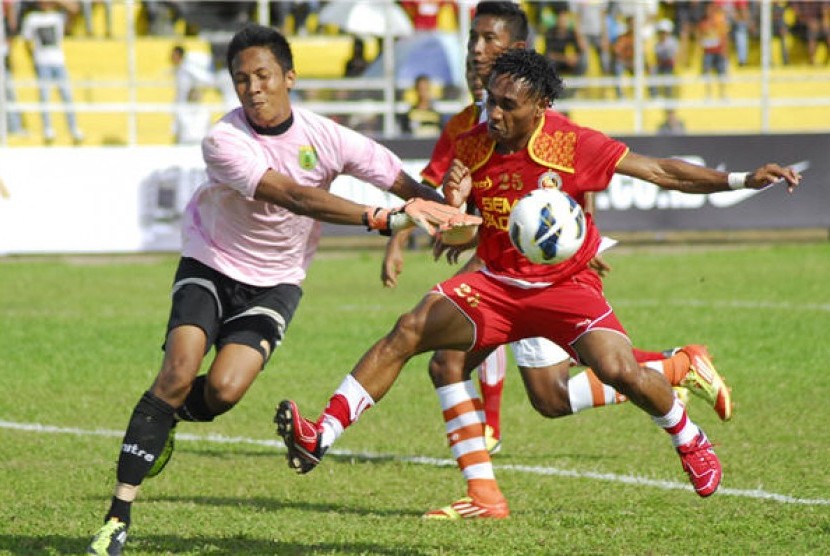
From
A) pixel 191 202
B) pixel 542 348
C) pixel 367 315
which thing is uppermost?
pixel 191 202

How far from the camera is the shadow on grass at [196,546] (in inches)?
272

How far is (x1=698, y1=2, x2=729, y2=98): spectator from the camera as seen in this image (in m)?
25.1

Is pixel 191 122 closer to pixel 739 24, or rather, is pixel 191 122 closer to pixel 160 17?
pixel 160 17

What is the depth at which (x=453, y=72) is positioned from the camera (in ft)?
78.8

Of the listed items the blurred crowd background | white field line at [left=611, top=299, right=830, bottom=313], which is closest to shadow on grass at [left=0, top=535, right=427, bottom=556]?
white field line at [left=611, top=299, right=830, bottom=313]

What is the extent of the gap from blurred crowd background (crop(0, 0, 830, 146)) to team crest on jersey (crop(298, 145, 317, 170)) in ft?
49.5

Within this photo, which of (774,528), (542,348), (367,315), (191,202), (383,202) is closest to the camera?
(774,528)

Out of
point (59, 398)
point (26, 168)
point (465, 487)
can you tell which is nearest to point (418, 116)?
point (26, 168)

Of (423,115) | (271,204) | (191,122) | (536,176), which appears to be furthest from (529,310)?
(191,122)

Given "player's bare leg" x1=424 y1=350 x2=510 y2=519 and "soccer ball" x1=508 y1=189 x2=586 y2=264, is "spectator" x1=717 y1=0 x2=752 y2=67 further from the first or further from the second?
"soccer ball" x1=508 y1=189 x2=586 y2=264

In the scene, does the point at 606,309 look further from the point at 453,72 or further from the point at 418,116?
the point at 453,72

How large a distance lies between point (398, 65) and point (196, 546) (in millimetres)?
17912

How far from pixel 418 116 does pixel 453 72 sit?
1.68 metres

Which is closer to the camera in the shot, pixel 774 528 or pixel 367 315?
pixel 774 528
